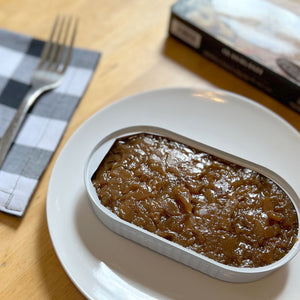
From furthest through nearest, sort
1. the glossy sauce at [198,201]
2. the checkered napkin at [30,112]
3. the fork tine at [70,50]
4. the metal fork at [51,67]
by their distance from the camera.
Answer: the fork tine at [70,50]
the metal fork at [51,67]
the checkered napkin at [30,112]
the glossy sauce at [198,201]

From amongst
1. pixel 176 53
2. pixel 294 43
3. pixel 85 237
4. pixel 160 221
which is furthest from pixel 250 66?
pixel 85 237

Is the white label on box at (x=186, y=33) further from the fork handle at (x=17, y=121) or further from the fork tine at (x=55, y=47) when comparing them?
the fork handle at (x=17, y=121)

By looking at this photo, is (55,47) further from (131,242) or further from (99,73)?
(131,242)

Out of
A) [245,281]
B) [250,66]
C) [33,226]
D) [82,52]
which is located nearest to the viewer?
[245,281]

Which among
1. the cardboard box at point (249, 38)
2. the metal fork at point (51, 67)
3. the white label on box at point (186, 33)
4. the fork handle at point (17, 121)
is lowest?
the fork handle at point (17, 121)

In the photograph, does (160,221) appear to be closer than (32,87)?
Yes

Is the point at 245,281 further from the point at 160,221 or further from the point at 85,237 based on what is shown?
the point at 85,237

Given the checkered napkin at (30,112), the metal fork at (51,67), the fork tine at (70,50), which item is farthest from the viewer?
the fork tine at (70,50)

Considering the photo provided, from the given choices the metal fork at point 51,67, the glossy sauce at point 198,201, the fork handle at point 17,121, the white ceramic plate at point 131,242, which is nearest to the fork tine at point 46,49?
the metal fork at point 51,67
